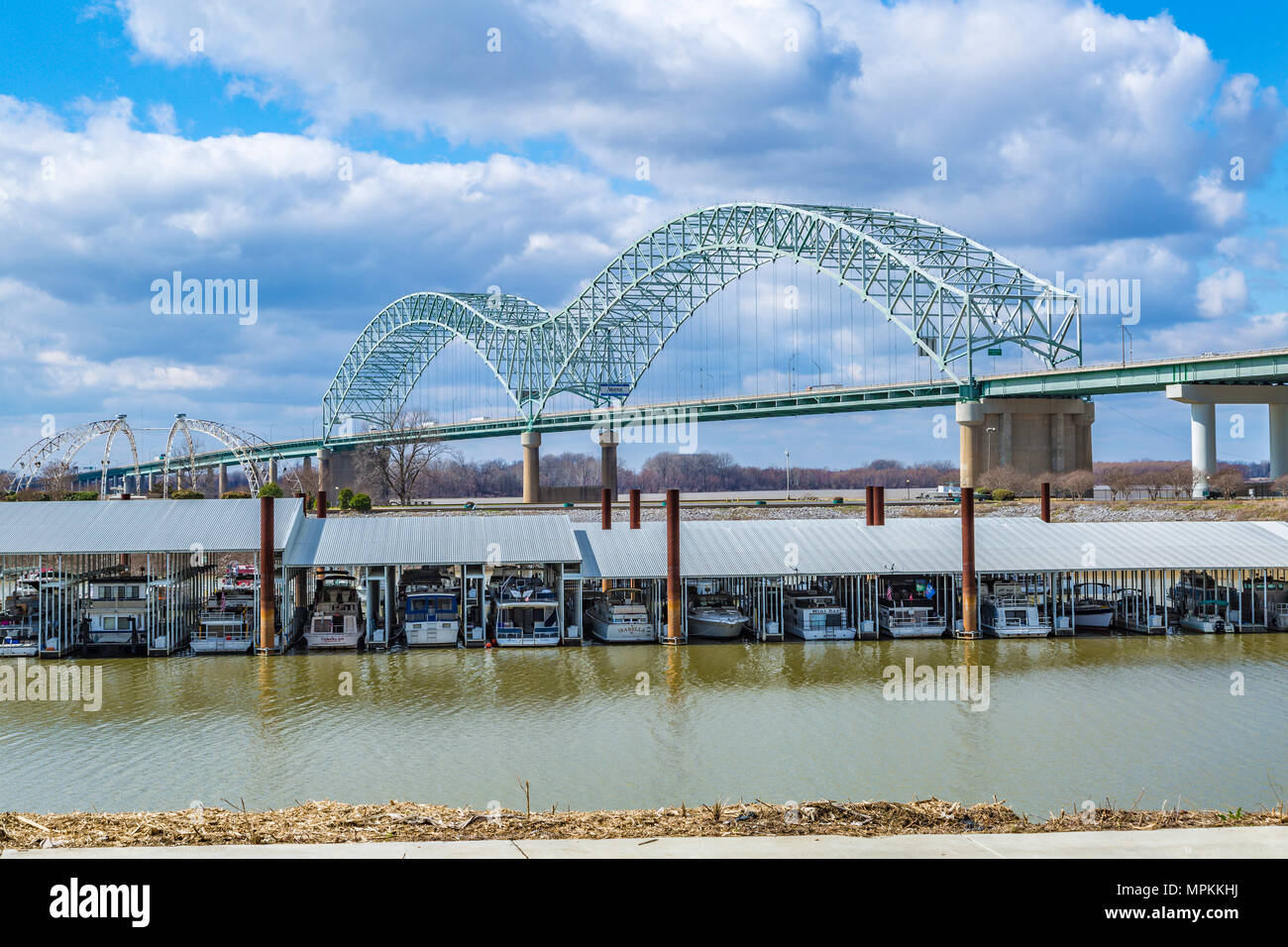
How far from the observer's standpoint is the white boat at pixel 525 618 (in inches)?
1590

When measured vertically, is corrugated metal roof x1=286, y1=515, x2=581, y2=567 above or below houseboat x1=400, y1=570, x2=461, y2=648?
above

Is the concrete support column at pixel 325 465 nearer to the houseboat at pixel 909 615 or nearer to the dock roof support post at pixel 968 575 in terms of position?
the houseboat at pixel 909 615

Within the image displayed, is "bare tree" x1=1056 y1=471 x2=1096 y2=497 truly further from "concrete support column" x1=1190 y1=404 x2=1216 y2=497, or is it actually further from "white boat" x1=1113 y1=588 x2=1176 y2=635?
A: "white boat" x1=1113 y1=588 x2=1176 y2=635

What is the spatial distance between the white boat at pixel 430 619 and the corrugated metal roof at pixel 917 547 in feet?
18.4

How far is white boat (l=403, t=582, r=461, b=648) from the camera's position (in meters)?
40.1

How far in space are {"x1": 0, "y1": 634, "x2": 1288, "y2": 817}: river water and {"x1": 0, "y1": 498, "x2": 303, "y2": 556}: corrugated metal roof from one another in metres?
4.48

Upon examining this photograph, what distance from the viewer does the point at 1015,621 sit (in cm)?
4250

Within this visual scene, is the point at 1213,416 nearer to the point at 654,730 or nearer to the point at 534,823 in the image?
the point at 654,730

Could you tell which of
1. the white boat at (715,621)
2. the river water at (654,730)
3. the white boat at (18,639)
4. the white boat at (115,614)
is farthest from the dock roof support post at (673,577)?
the white boat at (18,639)

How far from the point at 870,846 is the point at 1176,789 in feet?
45.9

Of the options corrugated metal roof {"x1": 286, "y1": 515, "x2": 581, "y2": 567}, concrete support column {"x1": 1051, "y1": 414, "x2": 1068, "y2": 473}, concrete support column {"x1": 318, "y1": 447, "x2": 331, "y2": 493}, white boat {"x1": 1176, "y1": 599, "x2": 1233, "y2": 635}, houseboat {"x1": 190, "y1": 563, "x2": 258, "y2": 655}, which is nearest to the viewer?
houseboat {"x1": 190, "y1": 563, "x2": 258, "y2": 655}

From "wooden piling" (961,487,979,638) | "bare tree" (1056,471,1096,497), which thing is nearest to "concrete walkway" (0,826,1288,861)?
"wooden piling" (961,487,979,638)

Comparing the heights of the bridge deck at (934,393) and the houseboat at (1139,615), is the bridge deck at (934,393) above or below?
above
